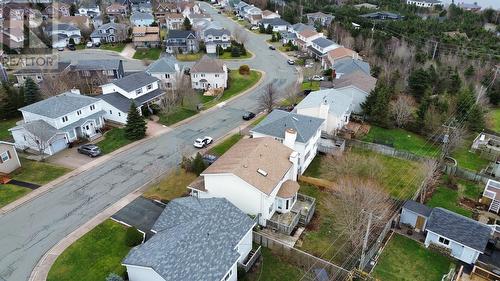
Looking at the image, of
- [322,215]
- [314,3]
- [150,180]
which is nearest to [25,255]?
[150,180]

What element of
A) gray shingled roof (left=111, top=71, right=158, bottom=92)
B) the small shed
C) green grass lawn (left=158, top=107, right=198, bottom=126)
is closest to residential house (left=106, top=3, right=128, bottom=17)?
gray shingled roof (left=111, top=71, right=158, bottom=92)

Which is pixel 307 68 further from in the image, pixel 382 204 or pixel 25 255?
pixel 25 255

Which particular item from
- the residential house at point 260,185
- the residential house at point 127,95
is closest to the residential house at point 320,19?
the residential house at point 127,95

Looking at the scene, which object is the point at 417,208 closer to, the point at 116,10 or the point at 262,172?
the point at 262,172

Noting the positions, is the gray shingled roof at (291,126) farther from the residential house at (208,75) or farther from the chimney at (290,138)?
the residential house at (208,75)

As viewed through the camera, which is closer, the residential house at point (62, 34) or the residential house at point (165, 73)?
the residential house at point (165, 73)

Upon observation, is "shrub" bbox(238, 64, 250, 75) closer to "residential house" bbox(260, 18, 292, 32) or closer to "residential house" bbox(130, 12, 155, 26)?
"residential house" bbox(260, 18, 292, 32)
